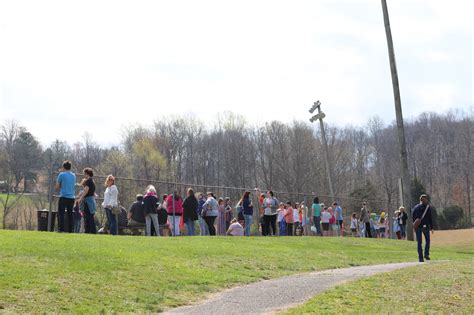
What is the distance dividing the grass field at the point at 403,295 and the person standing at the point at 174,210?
9.75 metres

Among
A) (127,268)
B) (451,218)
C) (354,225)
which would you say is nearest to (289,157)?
(451,218)

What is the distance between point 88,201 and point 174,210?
501cm

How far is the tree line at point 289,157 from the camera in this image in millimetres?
69688

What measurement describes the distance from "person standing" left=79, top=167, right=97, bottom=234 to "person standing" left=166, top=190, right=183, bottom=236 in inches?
177

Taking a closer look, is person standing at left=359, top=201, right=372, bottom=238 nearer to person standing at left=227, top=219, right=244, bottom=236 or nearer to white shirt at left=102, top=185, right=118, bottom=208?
person standing at left=227, top=219, right=244, bottom=236

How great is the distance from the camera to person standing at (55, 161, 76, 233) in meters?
17.8

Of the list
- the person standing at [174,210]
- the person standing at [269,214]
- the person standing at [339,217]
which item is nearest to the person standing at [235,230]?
the person standing at [269,214]

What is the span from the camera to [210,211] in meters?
23.4

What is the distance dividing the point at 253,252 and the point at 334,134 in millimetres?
72928

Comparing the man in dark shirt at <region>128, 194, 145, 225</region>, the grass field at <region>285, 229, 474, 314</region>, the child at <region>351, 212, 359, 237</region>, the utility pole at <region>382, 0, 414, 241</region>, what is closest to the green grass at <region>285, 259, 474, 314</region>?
the grass field at <region>285, 229, 474, 314</region>

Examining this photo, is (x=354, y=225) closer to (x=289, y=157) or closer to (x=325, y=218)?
(x=325, y=218)

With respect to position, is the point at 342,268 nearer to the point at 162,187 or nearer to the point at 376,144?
the point at 162,187

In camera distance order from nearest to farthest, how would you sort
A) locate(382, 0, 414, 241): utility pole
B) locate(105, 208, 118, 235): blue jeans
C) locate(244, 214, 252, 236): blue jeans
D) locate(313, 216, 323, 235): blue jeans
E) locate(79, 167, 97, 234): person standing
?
1. locate(79, 167, 97, 234): person standing
2. locate(105, 208, 118, 235): blue jeans
3. locate(244, 214, 252, 236): blue jeans
4. locate(313, 216, 323, 235): blue jeans
5. locate(382, 0, 414, 241): utility pole

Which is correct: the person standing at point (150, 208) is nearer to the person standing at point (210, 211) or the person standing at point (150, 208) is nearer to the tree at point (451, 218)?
the person standing at point (210, 211)
